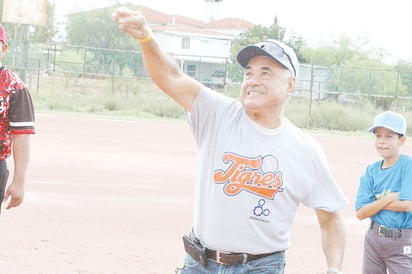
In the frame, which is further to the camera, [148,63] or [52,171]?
[52,171]

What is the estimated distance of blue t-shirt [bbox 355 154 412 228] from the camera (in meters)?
6.47

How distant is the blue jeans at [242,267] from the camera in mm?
4492

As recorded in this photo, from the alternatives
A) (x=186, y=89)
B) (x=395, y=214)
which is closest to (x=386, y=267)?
(x=395, y=214)

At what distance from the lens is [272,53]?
15.1 ft

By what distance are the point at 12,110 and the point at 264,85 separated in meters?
2.31

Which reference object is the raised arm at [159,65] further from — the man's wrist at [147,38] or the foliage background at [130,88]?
the foliage background at [130,88]

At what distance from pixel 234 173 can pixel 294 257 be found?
5835mm

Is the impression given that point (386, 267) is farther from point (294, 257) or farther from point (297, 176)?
point (294, 257)

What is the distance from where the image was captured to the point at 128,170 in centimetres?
1786

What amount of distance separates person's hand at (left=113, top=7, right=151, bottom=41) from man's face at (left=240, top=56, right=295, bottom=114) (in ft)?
2.22

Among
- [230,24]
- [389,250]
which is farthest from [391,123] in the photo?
[230,24]

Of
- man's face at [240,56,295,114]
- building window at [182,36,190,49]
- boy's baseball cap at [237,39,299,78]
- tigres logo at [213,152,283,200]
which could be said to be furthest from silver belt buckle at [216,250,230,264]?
building window at [182,36,190,49]

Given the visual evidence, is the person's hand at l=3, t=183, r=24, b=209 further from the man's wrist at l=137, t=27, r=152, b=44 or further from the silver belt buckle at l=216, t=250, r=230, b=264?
the man's wrist at l=137, t=27, r=152, b=44

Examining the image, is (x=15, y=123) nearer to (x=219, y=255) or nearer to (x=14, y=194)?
(x=14, y=194)
